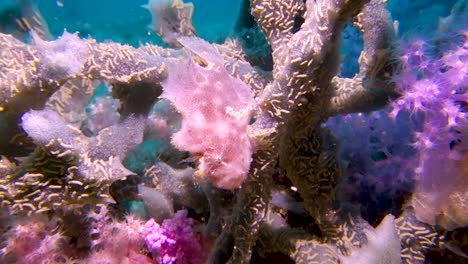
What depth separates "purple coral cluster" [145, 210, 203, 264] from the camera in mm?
2307

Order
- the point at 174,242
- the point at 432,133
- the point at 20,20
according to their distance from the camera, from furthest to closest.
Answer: the point at 20,20 < the point at 174,242 < the point at 432,133

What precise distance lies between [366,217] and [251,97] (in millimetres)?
1541

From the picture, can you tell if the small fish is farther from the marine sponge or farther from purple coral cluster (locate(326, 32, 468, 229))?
purple coral cluster (locate(326, 32, 468, 229))

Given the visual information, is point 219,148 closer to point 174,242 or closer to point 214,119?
point 214,119

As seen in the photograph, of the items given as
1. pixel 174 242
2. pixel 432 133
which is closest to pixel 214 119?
pixel 174 242

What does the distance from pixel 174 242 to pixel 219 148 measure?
1.10m

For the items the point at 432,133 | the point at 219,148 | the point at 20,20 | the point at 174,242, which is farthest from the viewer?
the point at 20,20

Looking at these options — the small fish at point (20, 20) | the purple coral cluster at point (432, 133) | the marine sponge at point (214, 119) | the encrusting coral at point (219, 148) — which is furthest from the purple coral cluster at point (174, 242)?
the small fish at point (20, 20)

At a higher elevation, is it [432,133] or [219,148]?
[432,133]

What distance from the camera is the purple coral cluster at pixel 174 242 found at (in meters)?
2.31

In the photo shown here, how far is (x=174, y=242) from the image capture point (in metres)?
2.31

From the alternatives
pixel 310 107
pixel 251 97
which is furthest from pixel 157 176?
pixel 310 107

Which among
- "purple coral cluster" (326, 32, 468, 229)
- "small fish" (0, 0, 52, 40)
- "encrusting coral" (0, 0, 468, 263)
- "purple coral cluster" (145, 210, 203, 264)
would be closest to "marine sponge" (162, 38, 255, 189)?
"encrusting coral" (0, 0, 468, 263)

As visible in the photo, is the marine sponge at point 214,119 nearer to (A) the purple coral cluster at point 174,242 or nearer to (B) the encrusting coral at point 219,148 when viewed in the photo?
(B) the encrusting coral at point 219,148
